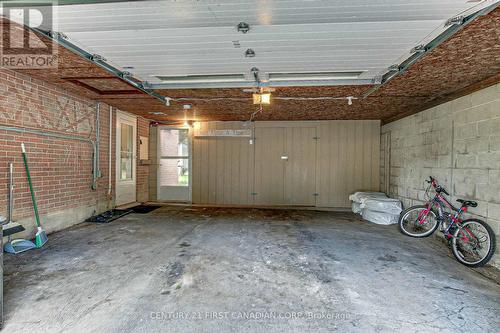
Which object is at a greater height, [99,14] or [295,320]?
[99,14]

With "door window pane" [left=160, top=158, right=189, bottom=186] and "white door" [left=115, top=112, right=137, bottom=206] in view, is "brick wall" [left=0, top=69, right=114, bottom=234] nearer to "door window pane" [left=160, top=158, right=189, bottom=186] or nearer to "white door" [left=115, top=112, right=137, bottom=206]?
"white door" [left=115, top=112, right=137, bottom=206]

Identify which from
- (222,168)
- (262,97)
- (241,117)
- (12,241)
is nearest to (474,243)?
(262,97)

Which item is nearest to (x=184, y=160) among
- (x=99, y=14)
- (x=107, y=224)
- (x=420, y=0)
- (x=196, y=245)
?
(x=107, y=224)

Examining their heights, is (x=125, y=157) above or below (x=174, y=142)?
below

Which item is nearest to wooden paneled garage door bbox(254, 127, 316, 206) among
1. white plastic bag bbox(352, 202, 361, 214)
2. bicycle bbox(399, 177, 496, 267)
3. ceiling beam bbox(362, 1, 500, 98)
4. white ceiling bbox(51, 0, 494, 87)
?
white plastic bag bbox(352, 202, 361, 214)

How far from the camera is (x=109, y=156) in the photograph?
5340mm

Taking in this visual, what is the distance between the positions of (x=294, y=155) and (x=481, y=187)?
12.7 ft

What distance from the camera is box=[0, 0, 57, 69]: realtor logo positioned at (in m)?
1.83

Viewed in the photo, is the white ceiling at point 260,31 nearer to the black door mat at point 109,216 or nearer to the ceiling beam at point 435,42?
the ceiling beam at point 435,42

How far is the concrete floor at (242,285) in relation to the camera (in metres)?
1.82

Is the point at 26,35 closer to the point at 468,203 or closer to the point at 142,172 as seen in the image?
the point at 142,172

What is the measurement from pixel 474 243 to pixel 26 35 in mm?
5541

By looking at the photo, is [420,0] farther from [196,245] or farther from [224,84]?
[196,245]

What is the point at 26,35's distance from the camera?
2.27 m
